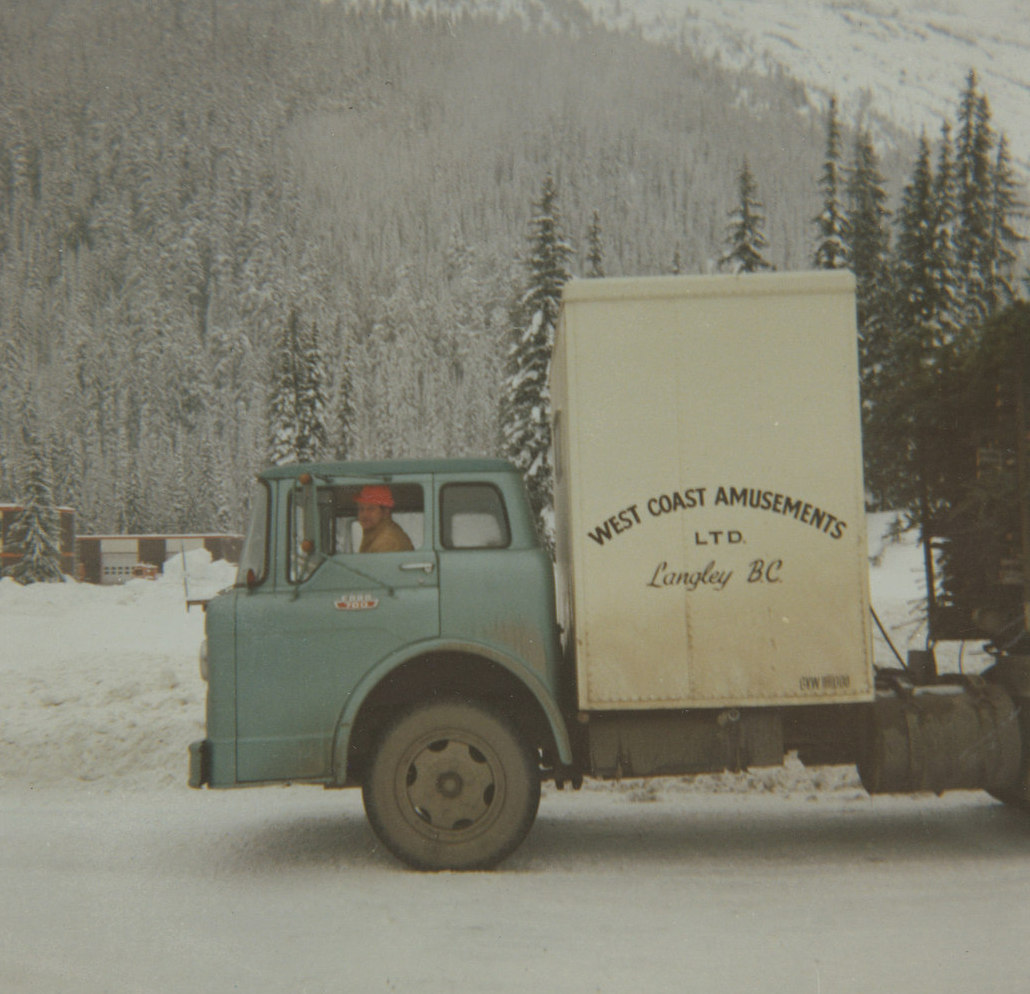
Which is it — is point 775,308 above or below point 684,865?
above

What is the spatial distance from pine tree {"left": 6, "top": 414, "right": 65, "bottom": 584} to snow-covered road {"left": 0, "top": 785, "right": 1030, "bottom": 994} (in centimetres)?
5678

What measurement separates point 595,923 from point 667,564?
203 cm

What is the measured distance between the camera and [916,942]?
192 inches

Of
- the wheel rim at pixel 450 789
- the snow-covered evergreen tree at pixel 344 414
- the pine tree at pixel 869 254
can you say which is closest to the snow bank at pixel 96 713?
the wheel rim at pixel 450 789

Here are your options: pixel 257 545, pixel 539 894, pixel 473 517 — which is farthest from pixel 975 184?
pixel 539 894

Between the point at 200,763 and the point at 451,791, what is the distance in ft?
4.73

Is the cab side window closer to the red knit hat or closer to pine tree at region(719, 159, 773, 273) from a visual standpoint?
the red knit hat

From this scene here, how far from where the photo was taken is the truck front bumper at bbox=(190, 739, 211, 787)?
602 cm

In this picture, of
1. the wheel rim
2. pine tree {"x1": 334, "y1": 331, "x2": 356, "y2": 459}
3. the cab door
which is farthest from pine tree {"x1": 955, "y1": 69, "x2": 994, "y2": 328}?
the wheel rim

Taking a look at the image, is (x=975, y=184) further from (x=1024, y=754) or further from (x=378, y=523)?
(x=378, y=523)

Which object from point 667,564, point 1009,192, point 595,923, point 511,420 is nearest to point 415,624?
point 667,564

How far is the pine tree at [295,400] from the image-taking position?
44.8 meters

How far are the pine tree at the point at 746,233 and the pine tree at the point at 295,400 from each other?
61.8 ft

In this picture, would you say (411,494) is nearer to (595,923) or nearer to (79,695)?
(595,923)
